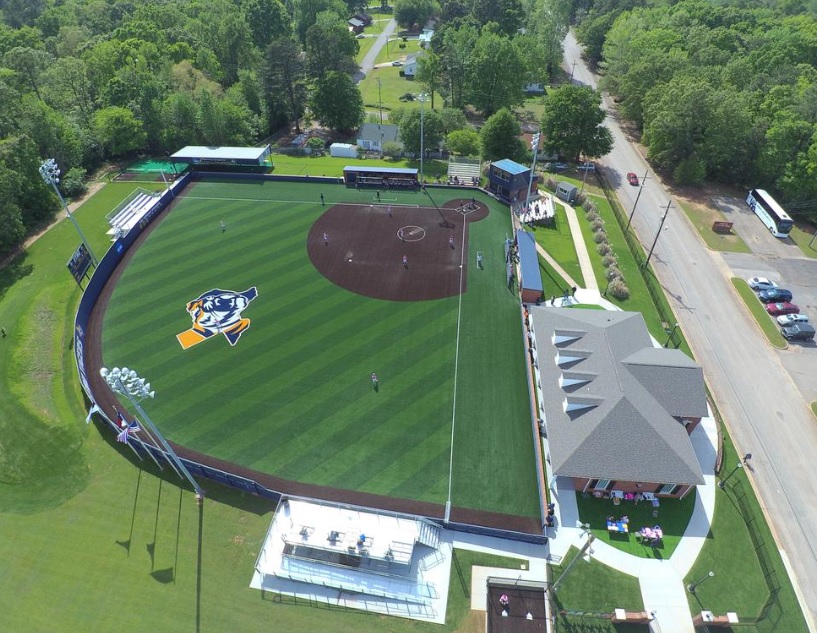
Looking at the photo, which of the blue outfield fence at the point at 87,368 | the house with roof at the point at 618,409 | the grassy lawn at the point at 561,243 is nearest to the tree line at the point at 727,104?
the grassy lawn at the point at 561,243

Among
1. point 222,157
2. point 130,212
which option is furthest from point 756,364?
point 130,212

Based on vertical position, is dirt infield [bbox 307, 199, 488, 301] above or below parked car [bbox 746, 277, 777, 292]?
below

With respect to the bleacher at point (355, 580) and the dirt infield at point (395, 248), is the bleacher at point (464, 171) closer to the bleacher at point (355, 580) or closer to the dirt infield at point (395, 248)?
the dirt infield at point (395, 248)

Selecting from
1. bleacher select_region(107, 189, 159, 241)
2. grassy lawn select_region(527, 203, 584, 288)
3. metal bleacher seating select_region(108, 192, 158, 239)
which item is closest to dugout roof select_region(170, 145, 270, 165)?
bleacher select_region(107, 189, 159, 241)

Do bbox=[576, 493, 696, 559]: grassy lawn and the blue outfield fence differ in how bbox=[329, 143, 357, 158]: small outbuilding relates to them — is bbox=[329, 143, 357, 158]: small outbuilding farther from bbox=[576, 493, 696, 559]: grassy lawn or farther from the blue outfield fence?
bbox=[576, 493, 696, 559]: grassy lawn

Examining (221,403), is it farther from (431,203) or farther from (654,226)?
(654,226)

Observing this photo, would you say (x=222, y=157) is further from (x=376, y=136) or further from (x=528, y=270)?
(x=528, y=270)
